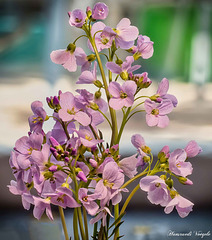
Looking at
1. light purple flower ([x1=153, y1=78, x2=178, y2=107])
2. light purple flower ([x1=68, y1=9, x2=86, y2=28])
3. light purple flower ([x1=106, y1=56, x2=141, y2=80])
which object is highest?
light purple flower ([x1=68, y1=9, x2=86, y2=28])

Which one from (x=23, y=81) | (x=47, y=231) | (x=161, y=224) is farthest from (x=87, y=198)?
(x=23, y=81)

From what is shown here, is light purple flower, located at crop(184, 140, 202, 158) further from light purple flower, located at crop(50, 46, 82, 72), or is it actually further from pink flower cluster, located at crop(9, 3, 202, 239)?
light purple flower, located at crop(50, 46, 82, 72)

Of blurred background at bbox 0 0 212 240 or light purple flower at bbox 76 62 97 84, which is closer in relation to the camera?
light purple flower at bbox 76 62 97 84

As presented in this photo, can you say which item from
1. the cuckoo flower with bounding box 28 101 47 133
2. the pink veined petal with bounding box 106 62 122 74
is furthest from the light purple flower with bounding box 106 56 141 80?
the cuckoo flower with bounding box 28 101 47 133

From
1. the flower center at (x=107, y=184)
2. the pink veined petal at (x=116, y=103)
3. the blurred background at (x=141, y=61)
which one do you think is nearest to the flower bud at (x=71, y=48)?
the pink veined petal at (x=116, y=103)

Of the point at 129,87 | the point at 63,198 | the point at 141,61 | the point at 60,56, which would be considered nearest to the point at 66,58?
the point at 60,56

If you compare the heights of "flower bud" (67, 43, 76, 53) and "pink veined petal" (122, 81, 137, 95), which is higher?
"flower bud" (67, 43, 76, 53)

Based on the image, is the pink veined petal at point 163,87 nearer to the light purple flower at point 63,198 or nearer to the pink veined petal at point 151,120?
the pink veined petal at point 151,120

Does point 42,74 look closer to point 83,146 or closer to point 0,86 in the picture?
point 0,86
